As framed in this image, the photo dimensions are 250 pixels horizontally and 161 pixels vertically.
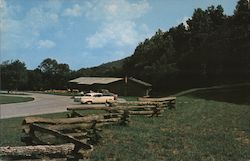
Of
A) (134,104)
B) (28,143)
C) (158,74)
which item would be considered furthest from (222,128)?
(158,74)

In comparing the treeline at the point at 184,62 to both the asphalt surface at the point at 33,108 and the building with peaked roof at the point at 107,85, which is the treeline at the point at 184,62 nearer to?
the building with peaked roof at the point at 107,85

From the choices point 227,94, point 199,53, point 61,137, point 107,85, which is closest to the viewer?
point 61,137

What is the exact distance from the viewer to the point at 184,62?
7338cm

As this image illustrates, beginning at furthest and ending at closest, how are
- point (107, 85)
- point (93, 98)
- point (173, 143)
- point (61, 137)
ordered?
point (107, 85)
point (93, 98)
point (173, 143)
point (61, 137)

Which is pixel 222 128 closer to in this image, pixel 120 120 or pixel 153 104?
pixel 120 120

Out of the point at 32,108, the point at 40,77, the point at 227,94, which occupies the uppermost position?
the point at 40,77

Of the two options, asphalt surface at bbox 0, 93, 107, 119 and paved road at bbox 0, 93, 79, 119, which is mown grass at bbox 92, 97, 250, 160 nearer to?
asphalt surface at bbox 0, 93, 107, 119

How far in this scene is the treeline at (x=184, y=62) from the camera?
182 ft

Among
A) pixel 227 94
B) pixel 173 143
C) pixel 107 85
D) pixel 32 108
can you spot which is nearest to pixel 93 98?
pixel 107 85

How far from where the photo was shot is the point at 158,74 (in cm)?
6819

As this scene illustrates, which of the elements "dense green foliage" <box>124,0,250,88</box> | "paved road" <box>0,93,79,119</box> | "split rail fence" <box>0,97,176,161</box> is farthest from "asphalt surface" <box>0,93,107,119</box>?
"dense green foliage" <box>124,0,250,88</box>

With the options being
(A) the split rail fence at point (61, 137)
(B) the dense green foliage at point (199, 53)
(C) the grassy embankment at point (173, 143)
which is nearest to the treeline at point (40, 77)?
(B) the dense green foliage at point (199, 53)

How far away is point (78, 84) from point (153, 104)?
2407cm

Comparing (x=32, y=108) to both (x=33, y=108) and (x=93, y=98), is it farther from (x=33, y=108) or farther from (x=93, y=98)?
(x=93, y=98)
